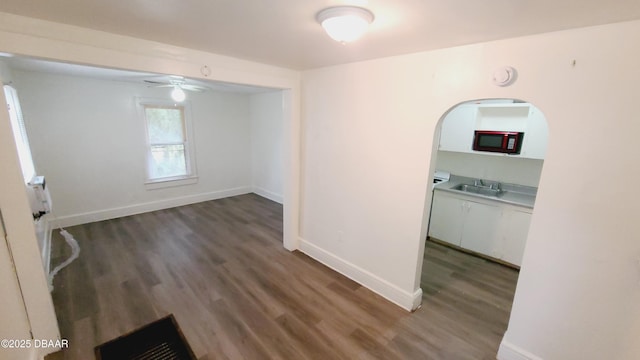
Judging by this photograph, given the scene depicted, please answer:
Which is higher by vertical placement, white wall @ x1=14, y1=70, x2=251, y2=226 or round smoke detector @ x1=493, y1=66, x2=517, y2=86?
round smoke detector @ x1=493, y1=66, x2=517, y2=86

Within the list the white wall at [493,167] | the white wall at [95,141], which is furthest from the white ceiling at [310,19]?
the white wall at [95,141]

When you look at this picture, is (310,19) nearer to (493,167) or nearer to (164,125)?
(493,167)

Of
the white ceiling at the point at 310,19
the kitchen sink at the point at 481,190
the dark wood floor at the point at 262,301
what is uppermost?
the white ceiling at the point at 310,19

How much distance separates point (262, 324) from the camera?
229 centimetres

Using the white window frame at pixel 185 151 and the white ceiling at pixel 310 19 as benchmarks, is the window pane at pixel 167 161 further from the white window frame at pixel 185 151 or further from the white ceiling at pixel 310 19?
the white ceiling at pixel 310 19

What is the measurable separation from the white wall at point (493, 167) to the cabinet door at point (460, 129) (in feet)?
1.31

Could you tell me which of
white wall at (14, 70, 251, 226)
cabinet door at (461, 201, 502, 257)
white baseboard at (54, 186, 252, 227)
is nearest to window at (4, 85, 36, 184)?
white wall at (14, 70, 251, 226)

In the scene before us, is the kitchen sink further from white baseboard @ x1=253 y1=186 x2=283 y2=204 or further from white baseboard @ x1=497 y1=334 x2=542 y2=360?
white baseboard @ x1=253 y1=186 x2=283 y2=204

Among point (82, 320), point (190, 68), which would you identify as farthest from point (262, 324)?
point (190, 68)

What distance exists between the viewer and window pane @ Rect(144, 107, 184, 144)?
4.83 m

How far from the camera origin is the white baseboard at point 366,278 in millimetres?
2523

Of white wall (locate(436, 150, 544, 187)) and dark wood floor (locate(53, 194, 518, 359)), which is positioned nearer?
dark wood floor (locate(53, 194, 518, 359))

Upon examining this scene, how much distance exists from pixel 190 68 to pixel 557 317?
3416mm

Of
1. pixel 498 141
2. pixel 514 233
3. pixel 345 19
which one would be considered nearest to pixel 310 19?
pixel 345 19
